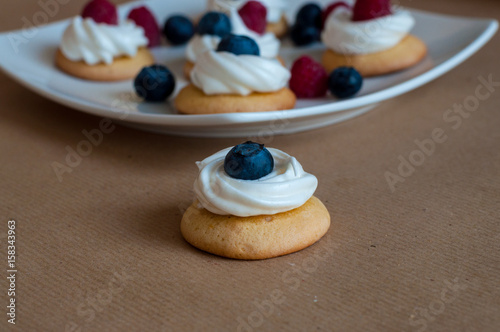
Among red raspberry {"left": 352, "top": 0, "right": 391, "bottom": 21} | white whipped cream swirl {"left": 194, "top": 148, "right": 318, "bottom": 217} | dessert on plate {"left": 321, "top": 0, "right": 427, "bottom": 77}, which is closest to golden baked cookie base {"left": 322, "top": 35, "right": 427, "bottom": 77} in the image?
dessert on plate {"left": 321, "top": 0, "right": 427, "bottom": 77}

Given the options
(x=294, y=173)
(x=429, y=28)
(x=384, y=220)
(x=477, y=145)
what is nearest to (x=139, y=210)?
(x=294, y=173)

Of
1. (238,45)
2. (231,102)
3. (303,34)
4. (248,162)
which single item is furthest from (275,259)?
Result: (303,34)

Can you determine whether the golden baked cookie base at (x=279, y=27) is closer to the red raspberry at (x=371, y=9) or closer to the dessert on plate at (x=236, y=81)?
the red raspberry at (x=371, y=9)

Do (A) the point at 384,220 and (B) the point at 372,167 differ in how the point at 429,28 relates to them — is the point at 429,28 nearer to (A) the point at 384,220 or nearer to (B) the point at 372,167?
(B) the point at 372,167

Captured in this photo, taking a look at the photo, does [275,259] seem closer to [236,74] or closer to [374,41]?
[236,74]

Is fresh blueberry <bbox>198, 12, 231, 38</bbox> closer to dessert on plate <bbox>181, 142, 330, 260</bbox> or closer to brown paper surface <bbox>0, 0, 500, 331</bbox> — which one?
brown paper surface <bbox>0, 0, 500, 331</bbox>

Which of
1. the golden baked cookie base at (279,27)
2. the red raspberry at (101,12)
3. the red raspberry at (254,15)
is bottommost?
the golden baked cookie base at (279,27)

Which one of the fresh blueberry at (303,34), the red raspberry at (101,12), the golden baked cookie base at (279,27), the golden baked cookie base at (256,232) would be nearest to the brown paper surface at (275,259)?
the golden baked cookie base at (256,232)
